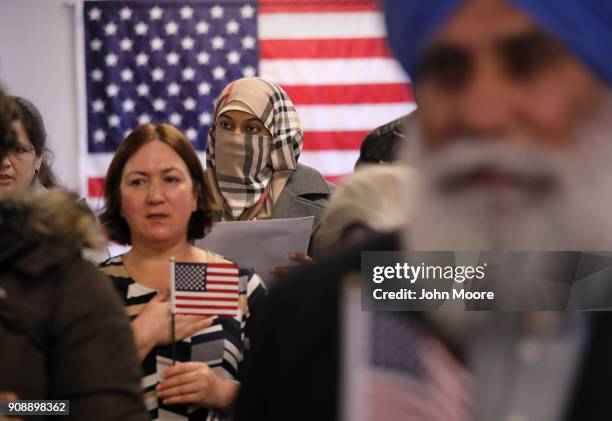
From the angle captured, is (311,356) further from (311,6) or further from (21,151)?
(311,6)

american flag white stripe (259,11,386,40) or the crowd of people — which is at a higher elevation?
american flag white stripe (259,11,386,40)

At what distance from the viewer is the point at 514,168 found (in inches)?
22.0

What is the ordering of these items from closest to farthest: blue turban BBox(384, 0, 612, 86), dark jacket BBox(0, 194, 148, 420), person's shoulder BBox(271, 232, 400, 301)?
blue turban BBox(384, 0, 612, 86)
person's shoulder BBox(271, 232, 400, 301)
dark jacket BBox(0, 194, 148, 420)

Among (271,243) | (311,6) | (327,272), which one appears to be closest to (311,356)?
(327,272)

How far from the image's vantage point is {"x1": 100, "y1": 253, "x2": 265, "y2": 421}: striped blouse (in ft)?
6.14

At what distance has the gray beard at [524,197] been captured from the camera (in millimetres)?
565

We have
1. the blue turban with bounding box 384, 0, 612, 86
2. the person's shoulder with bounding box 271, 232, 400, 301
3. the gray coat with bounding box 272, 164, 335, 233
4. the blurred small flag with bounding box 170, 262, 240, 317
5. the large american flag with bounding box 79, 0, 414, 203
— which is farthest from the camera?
the large american flag with bounding box 79, 0, 414, 203

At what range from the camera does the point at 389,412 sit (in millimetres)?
580

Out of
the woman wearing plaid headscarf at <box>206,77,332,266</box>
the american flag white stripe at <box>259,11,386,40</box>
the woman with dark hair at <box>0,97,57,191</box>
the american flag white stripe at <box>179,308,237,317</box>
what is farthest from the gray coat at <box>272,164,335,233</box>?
the american flag white stripe at <box>259,11,386,40</box>

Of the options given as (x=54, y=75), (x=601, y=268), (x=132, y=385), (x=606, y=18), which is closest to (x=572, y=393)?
(x=601, y=268)

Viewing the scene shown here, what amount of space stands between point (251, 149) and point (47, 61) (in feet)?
7.85

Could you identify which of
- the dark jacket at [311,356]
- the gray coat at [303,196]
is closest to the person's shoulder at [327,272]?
the dark jacket at [311,356]

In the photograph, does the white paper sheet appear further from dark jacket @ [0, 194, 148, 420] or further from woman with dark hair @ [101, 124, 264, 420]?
dark jacket @ [0, 194, 148, 420]

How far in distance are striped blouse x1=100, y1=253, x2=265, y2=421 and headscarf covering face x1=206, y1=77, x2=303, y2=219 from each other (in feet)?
2.69
